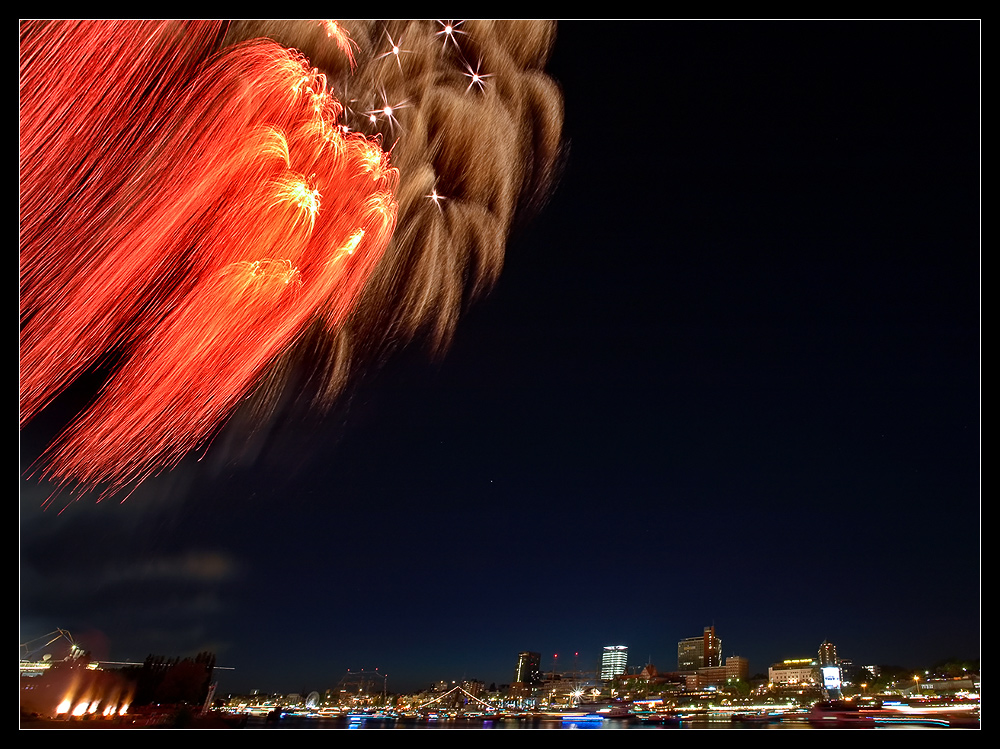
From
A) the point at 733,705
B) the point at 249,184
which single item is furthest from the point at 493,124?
the point at 733,705

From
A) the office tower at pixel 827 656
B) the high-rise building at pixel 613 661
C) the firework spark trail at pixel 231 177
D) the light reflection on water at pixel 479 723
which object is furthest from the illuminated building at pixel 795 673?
the firework spark trail at pixel 231 177

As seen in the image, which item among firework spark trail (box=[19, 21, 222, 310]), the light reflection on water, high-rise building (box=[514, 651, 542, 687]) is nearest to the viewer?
firework spark trail (box=[19, 21, 222, 310])

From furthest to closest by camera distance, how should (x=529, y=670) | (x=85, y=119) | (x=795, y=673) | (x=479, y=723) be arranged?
(x=795, y=673) → (x=529, y=670) → (x=479, y=723) → (x=85, y=119)

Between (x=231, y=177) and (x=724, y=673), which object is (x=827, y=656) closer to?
(x=724, y=673)

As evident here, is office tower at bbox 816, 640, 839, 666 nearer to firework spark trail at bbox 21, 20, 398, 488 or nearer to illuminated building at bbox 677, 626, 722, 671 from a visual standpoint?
illuminated building at bbox 677, 626, 722, 671

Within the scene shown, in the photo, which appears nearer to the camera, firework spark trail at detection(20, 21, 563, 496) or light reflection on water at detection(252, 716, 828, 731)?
firework spark trail at detection(20, 21, 563, 496)

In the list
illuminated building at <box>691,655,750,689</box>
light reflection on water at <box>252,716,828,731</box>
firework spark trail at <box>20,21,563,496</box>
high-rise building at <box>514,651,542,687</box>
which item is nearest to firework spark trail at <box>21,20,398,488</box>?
firework spark trail at <box>20,21,563,496</box>

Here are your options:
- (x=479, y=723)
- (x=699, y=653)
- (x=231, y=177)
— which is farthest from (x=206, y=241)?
(x=699, y=653)

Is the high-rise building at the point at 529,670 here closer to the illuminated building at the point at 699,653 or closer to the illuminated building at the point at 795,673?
the illuminated building at the point at 699,653
